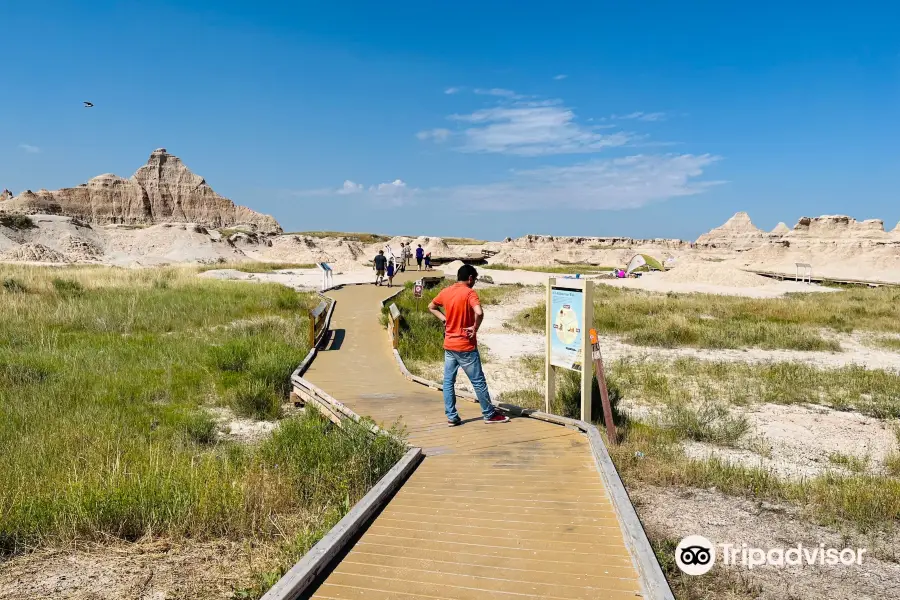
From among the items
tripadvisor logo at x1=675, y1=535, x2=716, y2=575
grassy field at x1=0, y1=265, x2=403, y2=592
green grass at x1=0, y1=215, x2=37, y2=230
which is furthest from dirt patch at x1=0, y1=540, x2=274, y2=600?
green grass at x1=0, y1=215, x2=37, y2=230

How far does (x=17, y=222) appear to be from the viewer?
50656mm

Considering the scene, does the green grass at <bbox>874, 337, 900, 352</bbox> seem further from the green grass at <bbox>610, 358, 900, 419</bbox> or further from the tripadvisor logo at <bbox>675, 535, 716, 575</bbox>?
the tripadvisor logo at <bbox>675, 535, 716, 575</bbox>

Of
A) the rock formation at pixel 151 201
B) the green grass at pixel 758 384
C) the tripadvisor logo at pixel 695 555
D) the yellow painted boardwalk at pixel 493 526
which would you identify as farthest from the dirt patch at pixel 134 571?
the rock formation at pixel 151 201

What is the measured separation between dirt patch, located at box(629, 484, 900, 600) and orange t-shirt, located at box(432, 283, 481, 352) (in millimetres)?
2356

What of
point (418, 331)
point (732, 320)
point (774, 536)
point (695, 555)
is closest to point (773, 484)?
point (774, 536)

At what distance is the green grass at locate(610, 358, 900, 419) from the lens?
9.91 meters

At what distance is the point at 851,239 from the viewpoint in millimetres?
63188

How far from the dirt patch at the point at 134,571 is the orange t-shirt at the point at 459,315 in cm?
301

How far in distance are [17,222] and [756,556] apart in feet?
204

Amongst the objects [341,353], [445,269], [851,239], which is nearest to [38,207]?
[445,269]

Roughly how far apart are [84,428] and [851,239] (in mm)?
75132

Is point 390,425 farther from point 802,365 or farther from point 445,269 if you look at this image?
point 445,269

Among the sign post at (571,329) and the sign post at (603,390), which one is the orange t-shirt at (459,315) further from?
the sign post at (603,390)

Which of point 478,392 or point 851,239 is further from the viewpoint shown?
point 851,239
